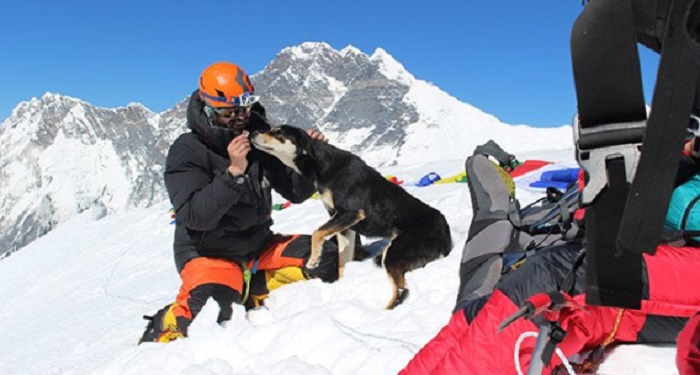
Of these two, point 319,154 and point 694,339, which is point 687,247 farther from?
point 319,154

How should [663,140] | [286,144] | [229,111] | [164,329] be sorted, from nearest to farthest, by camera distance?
[663,140] < [164,329] < [229,111] < [286,144]

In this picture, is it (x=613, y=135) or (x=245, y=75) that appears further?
(x=245, y=75)

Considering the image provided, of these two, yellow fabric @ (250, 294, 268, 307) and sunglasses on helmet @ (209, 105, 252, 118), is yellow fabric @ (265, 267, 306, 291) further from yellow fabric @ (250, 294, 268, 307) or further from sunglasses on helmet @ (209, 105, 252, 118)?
sunglasses on helmet @ (209, 105, 252, 118)

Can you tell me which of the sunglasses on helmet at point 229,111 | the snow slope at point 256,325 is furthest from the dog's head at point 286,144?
the snow slope at point 256,325

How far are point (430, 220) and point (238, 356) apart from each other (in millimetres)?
2204

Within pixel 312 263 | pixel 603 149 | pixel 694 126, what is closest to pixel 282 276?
pixel 312 263

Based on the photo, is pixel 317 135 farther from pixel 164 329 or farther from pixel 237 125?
pixel 164 329

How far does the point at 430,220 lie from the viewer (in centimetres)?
514

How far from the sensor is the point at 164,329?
461cm

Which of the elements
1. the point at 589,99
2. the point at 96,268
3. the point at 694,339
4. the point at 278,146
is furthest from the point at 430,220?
the point at 96,268

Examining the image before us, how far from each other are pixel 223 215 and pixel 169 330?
1.04 m

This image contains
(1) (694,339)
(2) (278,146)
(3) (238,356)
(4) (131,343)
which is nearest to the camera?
(1) (694,339)

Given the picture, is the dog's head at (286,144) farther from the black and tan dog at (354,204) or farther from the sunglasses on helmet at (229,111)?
the sunglasses on helmet at (229,111)

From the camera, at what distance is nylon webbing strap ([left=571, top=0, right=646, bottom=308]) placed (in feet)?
3.92
